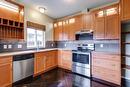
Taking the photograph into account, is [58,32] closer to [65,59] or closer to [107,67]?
[65,59]

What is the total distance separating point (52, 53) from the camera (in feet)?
15.9

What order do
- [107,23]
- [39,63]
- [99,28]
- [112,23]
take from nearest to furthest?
[112,23], [107,23], [99,28], [39,63]

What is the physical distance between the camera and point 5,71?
286cm

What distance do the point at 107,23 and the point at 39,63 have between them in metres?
2.70

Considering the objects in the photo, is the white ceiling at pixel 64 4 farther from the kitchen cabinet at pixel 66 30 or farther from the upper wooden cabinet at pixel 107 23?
the kitchen cabinet at pixel 66 30

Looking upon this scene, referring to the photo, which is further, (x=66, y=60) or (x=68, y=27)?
(x=68, y=27)

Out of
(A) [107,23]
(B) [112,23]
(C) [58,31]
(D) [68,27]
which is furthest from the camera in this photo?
(C) [58,31]

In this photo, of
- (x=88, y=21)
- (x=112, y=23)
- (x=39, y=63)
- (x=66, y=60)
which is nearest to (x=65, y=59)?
(x=66, y=60)

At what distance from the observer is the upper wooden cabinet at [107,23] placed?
10.9ft

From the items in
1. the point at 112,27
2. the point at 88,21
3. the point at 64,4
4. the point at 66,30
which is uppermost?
the point at 64,4

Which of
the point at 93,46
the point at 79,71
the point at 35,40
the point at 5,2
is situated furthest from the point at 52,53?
the point at 5,2

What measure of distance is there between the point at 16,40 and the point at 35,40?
1.13m

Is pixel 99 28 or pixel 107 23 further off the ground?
pixel 107 23

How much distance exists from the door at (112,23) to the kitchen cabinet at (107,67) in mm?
622
